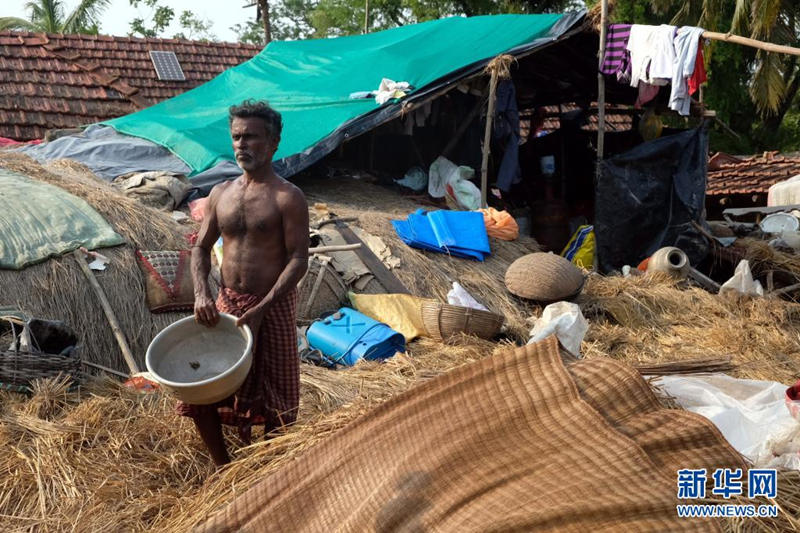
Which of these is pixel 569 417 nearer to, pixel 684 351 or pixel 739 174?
pixel 684 351

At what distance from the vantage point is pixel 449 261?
24.0ft

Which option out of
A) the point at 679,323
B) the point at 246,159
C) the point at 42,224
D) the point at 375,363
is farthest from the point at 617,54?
the point at 246,159

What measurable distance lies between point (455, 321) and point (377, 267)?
1200 mm

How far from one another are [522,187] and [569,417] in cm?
848

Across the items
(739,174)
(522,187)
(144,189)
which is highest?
(144,189)

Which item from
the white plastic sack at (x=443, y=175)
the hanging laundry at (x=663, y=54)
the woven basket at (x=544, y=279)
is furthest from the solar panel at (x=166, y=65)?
the woven basket at (x=544, y=279)

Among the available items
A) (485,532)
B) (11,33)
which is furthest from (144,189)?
(11,33)

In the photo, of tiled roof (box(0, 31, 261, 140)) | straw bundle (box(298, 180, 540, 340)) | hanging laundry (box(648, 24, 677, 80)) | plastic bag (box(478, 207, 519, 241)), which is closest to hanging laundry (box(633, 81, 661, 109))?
hanging laundry (box(648, 24, 677, 80))

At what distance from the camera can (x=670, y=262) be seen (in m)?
8.02

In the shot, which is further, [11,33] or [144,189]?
[11,33]

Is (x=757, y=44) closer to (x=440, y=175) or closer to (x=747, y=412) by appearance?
(x=440, y=175)

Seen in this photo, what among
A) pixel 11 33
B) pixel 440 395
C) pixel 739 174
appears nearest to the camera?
pixel 440 395

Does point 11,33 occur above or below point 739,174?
above

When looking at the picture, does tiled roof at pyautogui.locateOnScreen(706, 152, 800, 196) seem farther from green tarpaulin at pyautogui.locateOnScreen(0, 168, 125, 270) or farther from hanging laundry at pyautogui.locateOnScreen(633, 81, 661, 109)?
green tarpaulin at pyautogui.locateOnScreen(0, 168, 125, 270)
